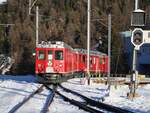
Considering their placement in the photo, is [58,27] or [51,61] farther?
[58,27]

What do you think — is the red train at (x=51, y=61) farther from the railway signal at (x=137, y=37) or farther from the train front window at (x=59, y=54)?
the railway signal at (x=137, y=37)

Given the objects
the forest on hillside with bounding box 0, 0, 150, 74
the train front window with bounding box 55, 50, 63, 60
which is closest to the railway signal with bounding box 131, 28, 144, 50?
the train front window with bounding box 55, 50, 63, 60

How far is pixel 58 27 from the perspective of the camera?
11275 cm

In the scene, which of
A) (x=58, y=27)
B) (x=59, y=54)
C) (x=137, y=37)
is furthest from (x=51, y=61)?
(x=58, y=27)

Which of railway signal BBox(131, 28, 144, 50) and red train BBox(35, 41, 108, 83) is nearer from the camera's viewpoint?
railway signal BBox(131, 28, 144, 50)

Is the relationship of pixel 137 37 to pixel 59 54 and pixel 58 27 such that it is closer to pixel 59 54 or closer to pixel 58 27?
pixel 59 54

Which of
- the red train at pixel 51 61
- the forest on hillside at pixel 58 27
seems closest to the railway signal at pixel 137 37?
the red train at pixel 51 61

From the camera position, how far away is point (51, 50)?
132 ft

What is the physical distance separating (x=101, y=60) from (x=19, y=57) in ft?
101

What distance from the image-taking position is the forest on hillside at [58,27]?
9101 cm

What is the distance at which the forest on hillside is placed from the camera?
3583 inches

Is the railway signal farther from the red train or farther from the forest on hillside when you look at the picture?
the forest on hillside

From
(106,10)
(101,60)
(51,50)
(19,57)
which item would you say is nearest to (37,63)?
(51,50)

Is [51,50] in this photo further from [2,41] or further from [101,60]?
[2,41]
